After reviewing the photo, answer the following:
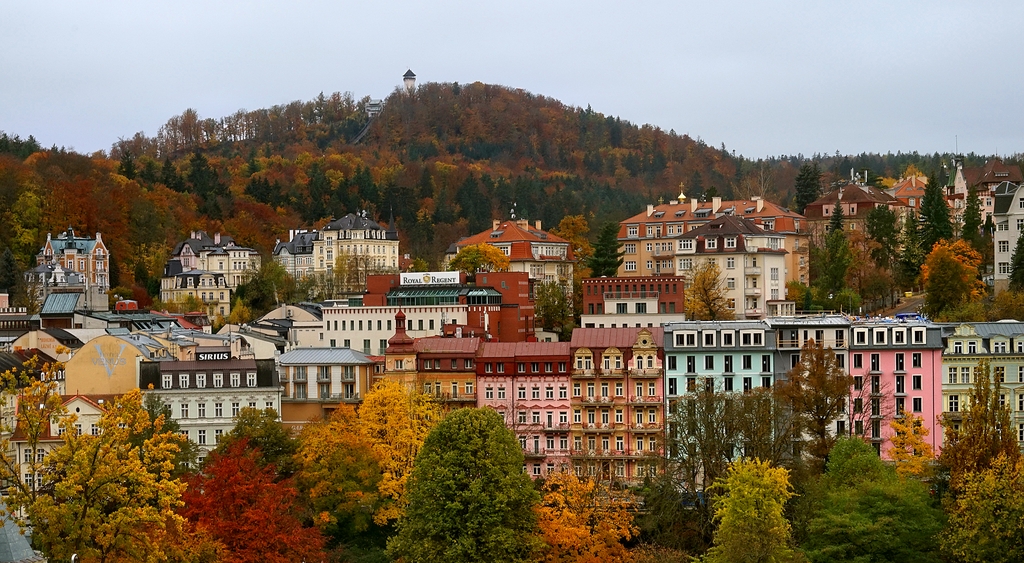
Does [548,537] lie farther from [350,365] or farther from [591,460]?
[350,365]

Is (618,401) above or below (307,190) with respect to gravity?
below

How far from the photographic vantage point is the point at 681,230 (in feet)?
355

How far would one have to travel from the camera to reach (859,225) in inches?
4284

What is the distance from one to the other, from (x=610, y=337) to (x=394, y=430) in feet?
44.0

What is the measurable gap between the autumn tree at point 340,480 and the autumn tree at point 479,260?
36.8 m

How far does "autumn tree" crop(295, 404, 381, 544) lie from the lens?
65.7m

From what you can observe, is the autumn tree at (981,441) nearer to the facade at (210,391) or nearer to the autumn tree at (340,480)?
the autumn tree at (340,480)

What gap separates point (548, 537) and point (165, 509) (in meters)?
18.7

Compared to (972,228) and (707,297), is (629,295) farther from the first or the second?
(972,228)

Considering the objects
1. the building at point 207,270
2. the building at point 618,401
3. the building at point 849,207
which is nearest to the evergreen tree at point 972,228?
the building at point 849,207

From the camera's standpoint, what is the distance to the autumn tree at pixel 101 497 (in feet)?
137

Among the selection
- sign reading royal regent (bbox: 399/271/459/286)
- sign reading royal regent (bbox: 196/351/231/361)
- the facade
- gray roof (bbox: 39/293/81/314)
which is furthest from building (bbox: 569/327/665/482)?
gray roof (bbox: 39/293/81/314)

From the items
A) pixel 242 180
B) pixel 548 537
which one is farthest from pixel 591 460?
pixel 242 180

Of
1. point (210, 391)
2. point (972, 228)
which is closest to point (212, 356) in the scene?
point (210, 391)
